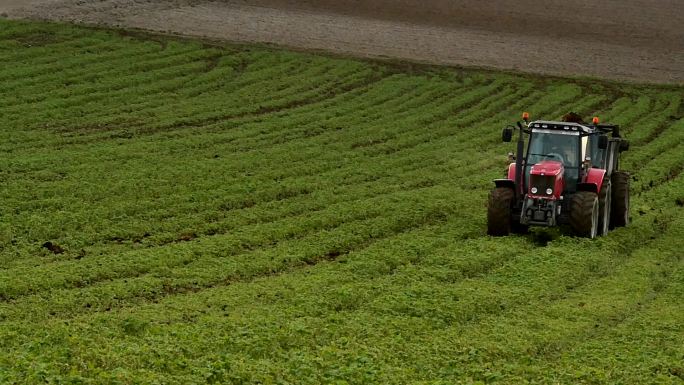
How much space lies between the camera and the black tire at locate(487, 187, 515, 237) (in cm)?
2147

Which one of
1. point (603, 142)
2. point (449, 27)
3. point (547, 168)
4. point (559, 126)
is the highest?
point (559, 126)

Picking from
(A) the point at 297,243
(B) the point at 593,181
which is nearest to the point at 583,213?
(B) the point at 593,181

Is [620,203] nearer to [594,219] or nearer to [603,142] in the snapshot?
[603,142]

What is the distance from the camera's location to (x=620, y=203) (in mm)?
23406

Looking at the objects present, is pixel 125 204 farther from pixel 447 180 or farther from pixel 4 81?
pixel 4 81

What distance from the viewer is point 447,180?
92.2 feet

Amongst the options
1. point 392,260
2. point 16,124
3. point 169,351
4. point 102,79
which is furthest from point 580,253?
point 102,79

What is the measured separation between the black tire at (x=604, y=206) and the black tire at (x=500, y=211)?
1.78 m

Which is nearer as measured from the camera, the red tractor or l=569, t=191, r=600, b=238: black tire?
l=569, t=191, r=600, b=238: black tire

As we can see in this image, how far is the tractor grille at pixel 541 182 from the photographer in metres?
21.4

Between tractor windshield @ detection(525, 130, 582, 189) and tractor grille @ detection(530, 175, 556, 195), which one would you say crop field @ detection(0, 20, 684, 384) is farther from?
tractor windshield @ detection(525, 130, 582, 189)

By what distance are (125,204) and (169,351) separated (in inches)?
383

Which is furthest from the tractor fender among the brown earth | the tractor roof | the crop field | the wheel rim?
the brown earth

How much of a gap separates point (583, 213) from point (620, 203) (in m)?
2.44
